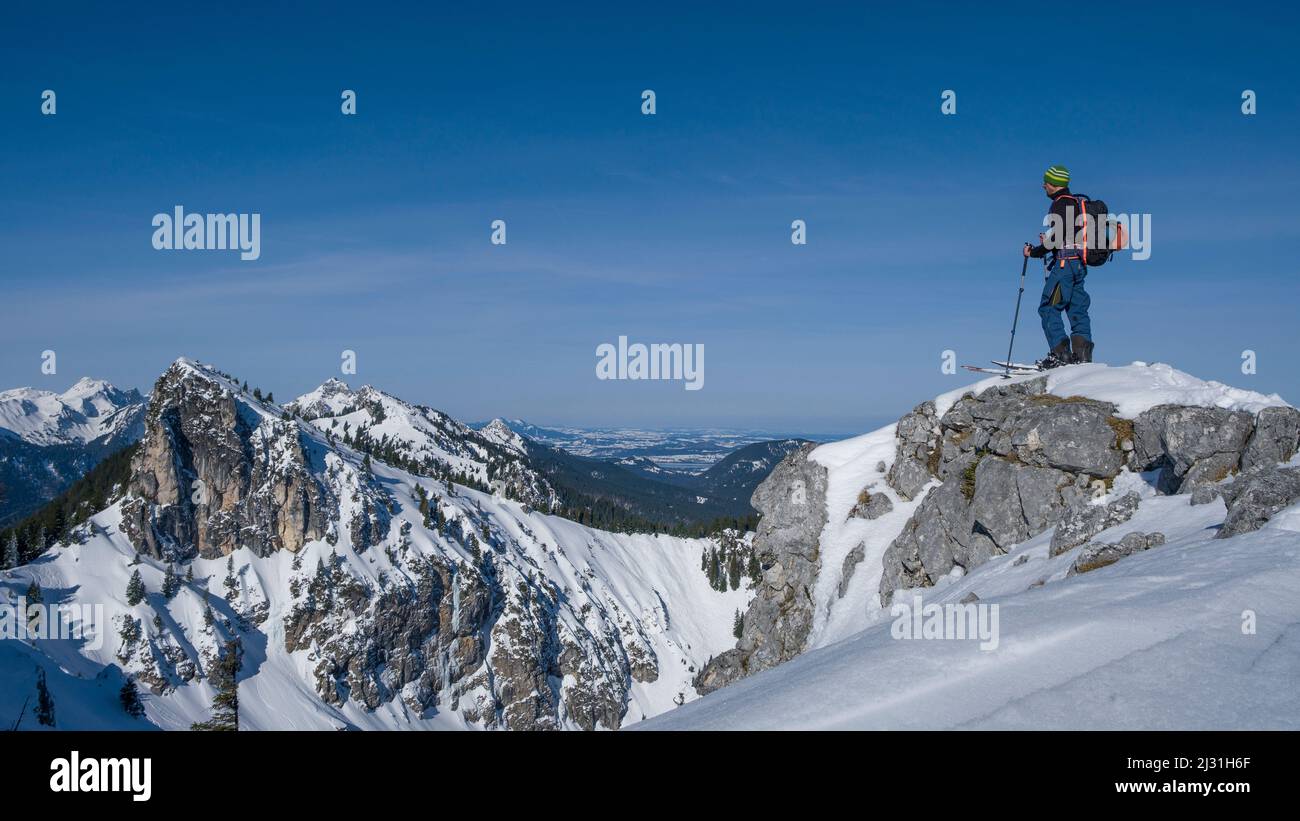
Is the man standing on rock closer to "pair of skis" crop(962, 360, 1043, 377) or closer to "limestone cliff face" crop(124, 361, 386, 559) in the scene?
"pair of skis" crop(962, 360, 1043, 377)

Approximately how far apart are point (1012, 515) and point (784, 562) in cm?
1236

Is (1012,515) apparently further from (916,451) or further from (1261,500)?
(1261,500)

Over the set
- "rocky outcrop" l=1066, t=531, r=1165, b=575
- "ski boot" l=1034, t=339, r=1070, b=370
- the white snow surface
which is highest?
"ski boot" l=1034, t=339, r=1070, b=370

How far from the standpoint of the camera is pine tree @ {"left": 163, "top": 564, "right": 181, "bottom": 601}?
134 m

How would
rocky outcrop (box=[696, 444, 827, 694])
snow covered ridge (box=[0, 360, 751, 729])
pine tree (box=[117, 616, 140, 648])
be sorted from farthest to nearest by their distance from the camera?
snow covered ridge (box=[0, 360, 751, 729]) → pine tree (box=[117, 616, 140, 648]) → rocky outcrop (box=[696, 444, 827, 694])

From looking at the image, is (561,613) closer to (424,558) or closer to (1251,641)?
(424,558)

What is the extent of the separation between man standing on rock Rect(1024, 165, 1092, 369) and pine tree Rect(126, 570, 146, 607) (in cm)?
14250

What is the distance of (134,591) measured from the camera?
123938mm

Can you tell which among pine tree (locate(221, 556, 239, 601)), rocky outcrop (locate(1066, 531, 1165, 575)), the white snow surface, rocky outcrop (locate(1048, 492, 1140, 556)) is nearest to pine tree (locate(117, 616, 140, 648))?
pine tree (locate(221, 556, 239, 601))

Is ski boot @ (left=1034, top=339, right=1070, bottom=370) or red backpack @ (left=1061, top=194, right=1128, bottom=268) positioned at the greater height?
red backpack @ (left=1061, top=194, right=1128, bottom=268)
